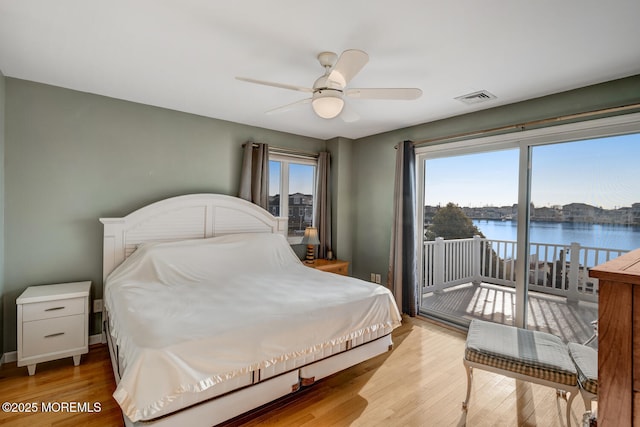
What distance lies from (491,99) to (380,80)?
124cm

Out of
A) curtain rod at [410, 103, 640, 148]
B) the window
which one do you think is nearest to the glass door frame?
curtain rod at [410, 103, 640, 148]

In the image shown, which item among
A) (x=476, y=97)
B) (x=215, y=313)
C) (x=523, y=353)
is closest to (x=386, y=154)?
(x=476, y=97)

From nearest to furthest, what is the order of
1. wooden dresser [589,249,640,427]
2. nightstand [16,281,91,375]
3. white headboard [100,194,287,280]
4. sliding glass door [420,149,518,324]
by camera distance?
wooden dresser [589,249,640,427], nightstand [16,281,91,375], white headboard [100,194,287,280], sliding glass door [420,149,518,324]

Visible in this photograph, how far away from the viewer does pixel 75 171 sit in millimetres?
2961

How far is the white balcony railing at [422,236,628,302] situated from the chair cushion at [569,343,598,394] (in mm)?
754

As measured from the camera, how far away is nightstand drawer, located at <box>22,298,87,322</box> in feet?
7.93

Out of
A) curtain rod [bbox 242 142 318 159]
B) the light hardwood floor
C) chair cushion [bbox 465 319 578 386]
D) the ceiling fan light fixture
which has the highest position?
curtain rod [bbox 242 142 318 159]

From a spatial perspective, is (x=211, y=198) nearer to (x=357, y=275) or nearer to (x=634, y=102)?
(x=357, y=275)

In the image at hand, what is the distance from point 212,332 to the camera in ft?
5.68

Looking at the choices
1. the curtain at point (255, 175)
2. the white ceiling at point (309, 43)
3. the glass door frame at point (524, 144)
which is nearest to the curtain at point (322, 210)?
the curtain at point (255, 175)

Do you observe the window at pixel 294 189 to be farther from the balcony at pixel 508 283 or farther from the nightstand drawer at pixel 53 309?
the nightstand drawer at pixel 53 309

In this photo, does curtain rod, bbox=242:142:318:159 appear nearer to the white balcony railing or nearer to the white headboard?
the white headboard

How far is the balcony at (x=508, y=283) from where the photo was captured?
9.43ft

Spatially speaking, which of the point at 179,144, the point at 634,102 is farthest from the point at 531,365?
the point at 179,144
